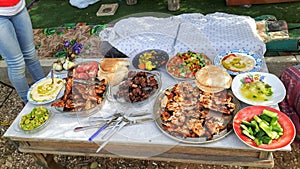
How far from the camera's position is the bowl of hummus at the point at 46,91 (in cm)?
180

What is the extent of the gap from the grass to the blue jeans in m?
1.58

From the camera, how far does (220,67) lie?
1879 millimetres

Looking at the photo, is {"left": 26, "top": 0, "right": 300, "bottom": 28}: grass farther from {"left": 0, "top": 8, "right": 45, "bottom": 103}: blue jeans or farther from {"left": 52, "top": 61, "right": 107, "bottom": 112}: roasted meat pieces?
{"left": 52, "top": 61, "right": 107, "bottom": 112}: roasted meat pieces

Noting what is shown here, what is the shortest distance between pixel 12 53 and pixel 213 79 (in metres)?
1.48

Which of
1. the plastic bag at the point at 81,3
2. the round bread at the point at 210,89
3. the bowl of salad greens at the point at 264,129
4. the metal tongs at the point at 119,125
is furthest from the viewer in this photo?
the plastic bag at the point at 81,3

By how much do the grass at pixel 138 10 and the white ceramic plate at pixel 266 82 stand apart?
1.95 m

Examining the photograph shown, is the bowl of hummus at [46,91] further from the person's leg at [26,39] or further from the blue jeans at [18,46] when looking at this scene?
the person's leg at [26,39]

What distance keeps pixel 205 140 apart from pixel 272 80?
62 cm

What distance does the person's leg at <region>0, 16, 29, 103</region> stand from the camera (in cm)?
201

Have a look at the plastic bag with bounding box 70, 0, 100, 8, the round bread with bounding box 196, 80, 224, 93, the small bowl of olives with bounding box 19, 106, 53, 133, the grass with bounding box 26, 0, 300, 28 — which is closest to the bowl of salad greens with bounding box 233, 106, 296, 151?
the round bread with bounding box 196, 80, 224, 93

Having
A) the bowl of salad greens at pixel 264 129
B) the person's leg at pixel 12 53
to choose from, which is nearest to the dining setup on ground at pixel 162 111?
the bowl of salad greens at pixel 264 129

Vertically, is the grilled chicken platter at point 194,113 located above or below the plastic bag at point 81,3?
above

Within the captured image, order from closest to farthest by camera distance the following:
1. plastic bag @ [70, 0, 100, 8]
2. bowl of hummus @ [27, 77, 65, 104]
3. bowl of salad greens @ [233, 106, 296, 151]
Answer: bowl of salad greens @ [233, 106, 296, 151] < bowl of hummus @ [27, 77, 65, 104] < plastic bag @ [70, 0, 100, 8]

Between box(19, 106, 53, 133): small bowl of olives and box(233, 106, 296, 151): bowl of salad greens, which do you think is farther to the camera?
box(19, 106, 53, 133): small bowl of olives
